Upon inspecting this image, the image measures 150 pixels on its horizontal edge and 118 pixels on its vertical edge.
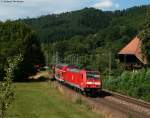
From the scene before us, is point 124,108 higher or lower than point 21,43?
lower

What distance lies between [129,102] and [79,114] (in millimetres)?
12642

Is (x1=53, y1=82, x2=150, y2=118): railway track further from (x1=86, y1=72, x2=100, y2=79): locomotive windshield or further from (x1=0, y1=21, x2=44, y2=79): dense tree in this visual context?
(x1=0, y1=21, x2=44, y2=79): dense tree

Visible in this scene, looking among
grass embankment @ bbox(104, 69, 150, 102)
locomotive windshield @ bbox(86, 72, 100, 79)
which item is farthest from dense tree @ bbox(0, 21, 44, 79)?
locomotive windshield @ bbox(86, 72, 100, 79)

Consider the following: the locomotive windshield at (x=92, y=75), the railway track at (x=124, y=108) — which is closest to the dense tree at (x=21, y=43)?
the locomotive windshield at (x=92, y=75)

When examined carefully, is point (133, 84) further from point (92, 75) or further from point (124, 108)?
point (124, 108)

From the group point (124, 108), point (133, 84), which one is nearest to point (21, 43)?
point (133, 84)

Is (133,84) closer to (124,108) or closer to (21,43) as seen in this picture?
(124,108)

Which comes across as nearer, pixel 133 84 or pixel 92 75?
pixel 92 75

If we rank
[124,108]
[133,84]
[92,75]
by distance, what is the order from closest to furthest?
[124,108]
[92,75]
[133,84]

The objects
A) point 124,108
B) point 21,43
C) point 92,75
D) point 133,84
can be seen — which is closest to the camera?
point 124,108

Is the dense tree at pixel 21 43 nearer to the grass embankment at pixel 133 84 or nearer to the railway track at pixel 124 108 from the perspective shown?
the grass embankment at pixel 133 84

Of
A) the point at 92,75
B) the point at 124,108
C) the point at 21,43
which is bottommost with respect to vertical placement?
the point at 124,108

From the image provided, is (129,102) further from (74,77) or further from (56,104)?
(74,77)

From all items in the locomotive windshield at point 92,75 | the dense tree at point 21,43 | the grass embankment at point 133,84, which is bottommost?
the grass embankment at point 133,84
